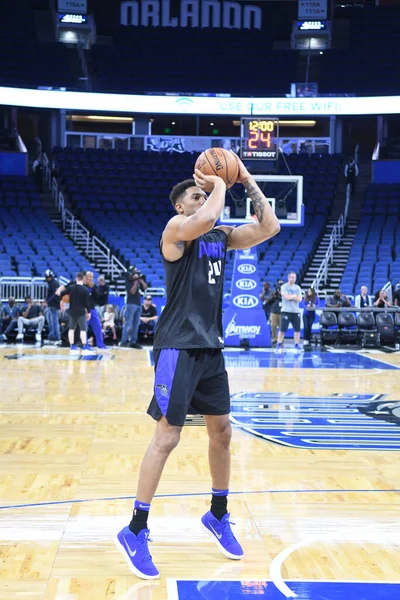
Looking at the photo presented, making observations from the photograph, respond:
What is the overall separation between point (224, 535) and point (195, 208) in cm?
160

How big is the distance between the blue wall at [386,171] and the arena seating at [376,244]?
5.37ft

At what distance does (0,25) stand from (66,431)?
1137 inches

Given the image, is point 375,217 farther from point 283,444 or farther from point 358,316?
point 283,444

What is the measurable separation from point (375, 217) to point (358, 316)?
29.1ft

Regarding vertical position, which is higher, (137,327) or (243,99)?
(243,99)

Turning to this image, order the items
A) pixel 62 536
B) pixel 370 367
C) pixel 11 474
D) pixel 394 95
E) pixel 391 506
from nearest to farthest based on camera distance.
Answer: pixel 62 536, pixel 391 506, pixel 11 474, pixel 370 367, pixel 394 95

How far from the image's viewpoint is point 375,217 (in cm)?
2770

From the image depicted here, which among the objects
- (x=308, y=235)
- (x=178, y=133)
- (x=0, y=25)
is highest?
(x=0, y=25)

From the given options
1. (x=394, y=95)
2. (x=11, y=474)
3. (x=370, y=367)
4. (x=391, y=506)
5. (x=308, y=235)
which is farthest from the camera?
(x=394, y=95)

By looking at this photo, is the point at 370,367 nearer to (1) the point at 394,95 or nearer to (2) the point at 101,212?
(2) the point at 101,212

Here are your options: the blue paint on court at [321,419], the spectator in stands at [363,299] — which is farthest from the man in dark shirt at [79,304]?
the spectator in stands at [363,299]

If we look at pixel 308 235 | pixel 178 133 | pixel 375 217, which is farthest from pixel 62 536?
pixel 178 133

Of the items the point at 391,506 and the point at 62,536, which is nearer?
the point at 62,536

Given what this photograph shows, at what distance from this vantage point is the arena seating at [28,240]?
2223cm
